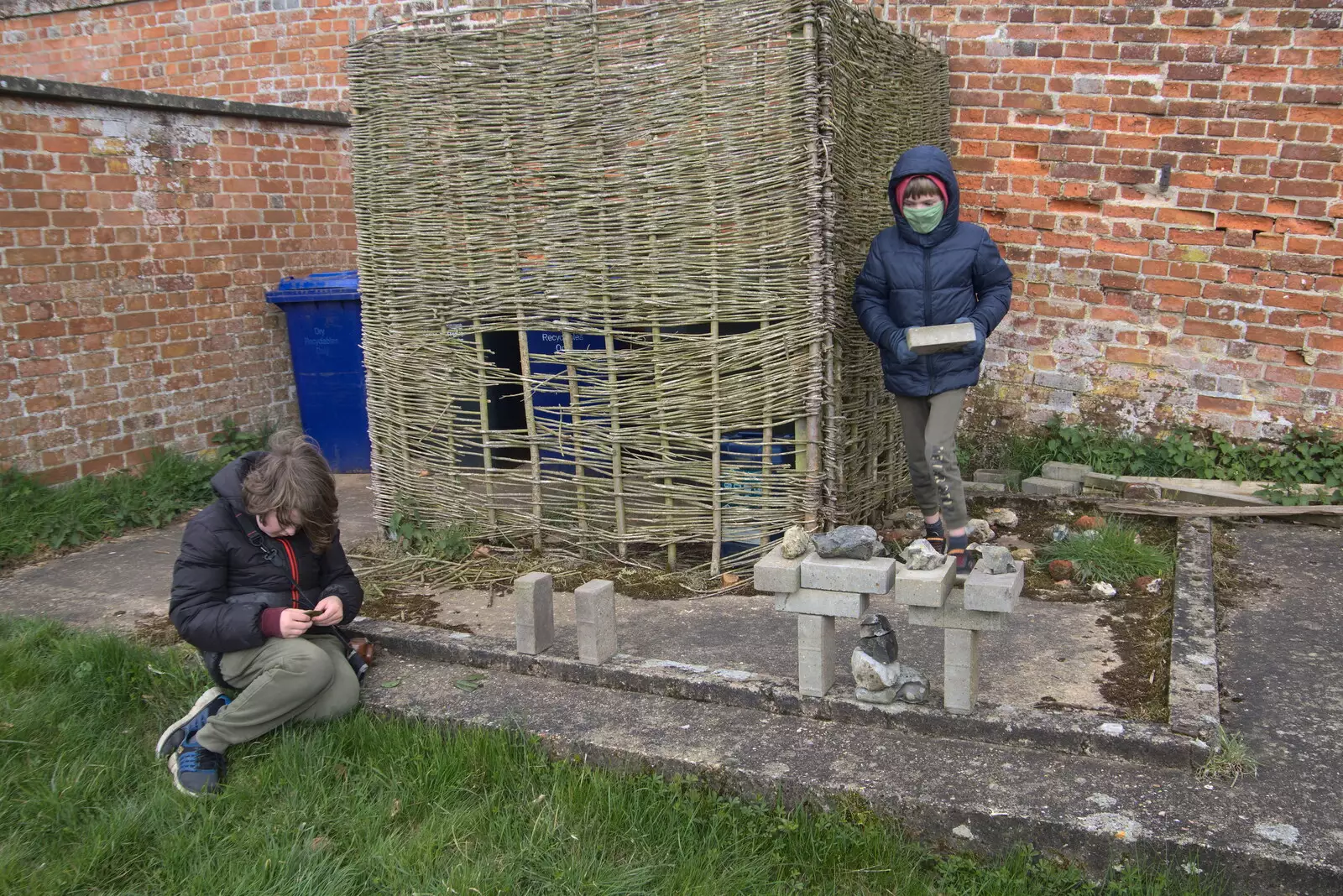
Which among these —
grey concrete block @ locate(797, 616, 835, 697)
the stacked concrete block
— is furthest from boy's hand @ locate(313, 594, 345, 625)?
grey concrete block @ locate(797, 616, 835, 697)

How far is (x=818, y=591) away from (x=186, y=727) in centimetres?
222

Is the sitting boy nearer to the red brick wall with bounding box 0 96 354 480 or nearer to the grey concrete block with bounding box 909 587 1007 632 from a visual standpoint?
the grey concrete block with bounding box 909 587 1007 632

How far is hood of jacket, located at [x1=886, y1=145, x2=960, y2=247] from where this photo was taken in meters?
4.26

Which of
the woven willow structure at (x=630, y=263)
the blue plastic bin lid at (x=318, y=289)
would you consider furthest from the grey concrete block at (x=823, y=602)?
the blue plastic bin lid at (x=318, y=289)

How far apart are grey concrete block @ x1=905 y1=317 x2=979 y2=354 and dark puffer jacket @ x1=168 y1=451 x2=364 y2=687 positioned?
254 centimetres

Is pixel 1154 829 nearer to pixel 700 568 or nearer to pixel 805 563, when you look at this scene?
pixel 805 563

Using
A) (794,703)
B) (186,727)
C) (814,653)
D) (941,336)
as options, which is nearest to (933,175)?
(941,336)

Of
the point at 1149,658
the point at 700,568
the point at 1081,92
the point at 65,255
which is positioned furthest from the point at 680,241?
the point at 65,255

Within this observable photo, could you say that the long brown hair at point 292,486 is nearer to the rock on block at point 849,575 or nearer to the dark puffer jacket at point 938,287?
the rock on block at point 849,575

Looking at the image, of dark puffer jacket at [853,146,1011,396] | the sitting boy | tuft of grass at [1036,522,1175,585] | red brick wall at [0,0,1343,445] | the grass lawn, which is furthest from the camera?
red brick wall at [0,0,1343,445]

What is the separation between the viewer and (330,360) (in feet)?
24.2

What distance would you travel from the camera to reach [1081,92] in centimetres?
616

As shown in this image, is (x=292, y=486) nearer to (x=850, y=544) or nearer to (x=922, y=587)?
(x=850, y=544)

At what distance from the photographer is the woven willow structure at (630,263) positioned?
459 cm
